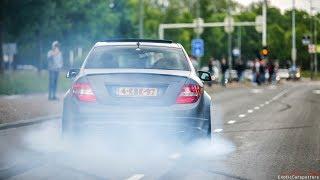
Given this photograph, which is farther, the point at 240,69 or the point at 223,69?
the point at 240,69

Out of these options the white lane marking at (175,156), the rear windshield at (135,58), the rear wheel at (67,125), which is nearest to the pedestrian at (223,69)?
the white lane marking at (175,156)

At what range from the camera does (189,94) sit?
11109 mm

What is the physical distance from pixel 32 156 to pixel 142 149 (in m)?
1.51

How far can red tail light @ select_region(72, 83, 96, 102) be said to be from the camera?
36.0ft

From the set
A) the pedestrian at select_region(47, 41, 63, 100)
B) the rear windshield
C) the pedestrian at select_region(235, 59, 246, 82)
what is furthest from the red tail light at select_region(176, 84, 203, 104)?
the pedestrian at select_region(235, 59, 246, 82)

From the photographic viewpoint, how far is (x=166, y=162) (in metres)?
11.1

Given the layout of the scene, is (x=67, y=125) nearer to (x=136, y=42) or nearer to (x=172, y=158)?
(x=172, y=158)

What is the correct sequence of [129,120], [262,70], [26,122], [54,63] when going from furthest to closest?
[262,70]
[54,63]
[26,122]
[129,120]

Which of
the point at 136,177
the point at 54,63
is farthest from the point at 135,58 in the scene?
the point at 54,63

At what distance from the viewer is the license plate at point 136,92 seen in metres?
10.9

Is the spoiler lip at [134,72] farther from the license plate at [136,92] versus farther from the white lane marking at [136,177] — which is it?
the white lane marking at [136,177]

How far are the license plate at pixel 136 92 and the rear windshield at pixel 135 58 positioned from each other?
58 cm

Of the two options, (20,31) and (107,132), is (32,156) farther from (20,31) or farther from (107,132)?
(20,31)

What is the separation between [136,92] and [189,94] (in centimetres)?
69
